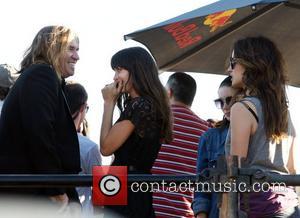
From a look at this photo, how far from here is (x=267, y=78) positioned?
4.79 meters

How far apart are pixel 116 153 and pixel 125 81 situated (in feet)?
1.55

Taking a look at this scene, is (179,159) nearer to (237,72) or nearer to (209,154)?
(209,154)

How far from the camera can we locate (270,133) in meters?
4.64

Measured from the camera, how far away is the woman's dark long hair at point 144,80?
5.36m

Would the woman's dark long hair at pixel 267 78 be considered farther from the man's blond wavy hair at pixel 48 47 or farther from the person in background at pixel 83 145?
the person in background at pixel 83 145

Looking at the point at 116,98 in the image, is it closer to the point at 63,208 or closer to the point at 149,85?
the point at 149,85

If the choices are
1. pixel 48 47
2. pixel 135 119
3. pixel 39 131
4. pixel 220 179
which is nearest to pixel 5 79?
pixel 48 47

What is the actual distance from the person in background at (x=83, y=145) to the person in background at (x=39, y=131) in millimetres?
1117

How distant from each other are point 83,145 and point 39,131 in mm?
1553

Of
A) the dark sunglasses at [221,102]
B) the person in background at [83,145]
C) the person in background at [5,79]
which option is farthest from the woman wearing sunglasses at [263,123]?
the person in background at [5,79]

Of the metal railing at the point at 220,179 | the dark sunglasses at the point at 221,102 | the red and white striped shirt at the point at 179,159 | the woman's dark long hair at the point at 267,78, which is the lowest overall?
the red and white striped shirt at the point at 179,159

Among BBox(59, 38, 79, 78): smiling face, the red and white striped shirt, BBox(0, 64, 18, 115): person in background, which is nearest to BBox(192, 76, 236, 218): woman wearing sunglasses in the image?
the red and white striped shirt

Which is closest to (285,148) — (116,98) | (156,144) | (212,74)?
(156,144)

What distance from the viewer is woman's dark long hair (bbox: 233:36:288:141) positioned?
466cm
